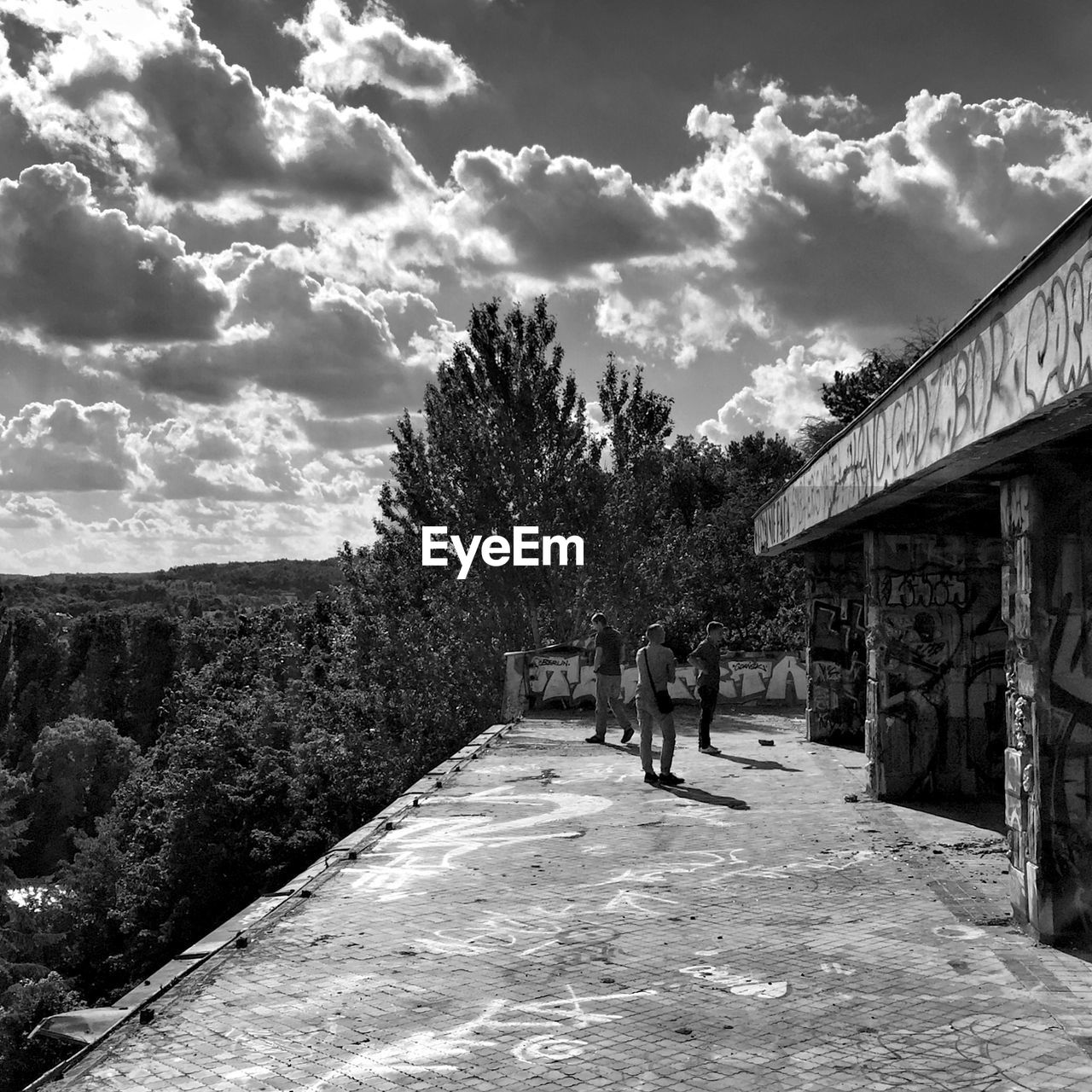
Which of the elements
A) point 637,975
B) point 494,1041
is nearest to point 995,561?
point 637,975

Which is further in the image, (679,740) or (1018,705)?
(679,740)

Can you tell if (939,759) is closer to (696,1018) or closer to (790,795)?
(790,795)

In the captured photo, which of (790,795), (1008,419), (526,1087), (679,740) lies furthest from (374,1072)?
(679,740)

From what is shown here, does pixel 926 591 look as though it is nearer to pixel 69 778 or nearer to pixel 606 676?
pixel 606 676

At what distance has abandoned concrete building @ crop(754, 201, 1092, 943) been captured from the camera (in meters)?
5.73

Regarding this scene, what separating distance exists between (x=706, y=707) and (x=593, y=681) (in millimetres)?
7880

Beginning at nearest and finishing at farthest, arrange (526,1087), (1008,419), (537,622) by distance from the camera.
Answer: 1. (526,1087)
2. (1008,419)
3. (537,622)

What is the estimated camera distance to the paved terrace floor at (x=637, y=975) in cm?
495

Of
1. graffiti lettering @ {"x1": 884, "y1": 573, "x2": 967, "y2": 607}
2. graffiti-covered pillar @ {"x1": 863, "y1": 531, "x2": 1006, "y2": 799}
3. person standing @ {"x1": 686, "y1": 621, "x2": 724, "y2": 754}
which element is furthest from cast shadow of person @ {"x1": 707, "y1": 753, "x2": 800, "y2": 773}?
graffiti lettering @ {"x1": 884, "y1": 573, "x2": 967, "y2": 607}

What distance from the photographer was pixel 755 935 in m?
6.92

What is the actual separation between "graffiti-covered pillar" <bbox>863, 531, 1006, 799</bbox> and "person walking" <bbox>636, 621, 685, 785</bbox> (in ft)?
7.06

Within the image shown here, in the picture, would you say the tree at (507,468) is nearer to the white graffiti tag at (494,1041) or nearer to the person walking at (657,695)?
the person walking at (657,695)

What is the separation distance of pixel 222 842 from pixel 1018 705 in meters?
26.7

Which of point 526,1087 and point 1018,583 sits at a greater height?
point 1018,583
